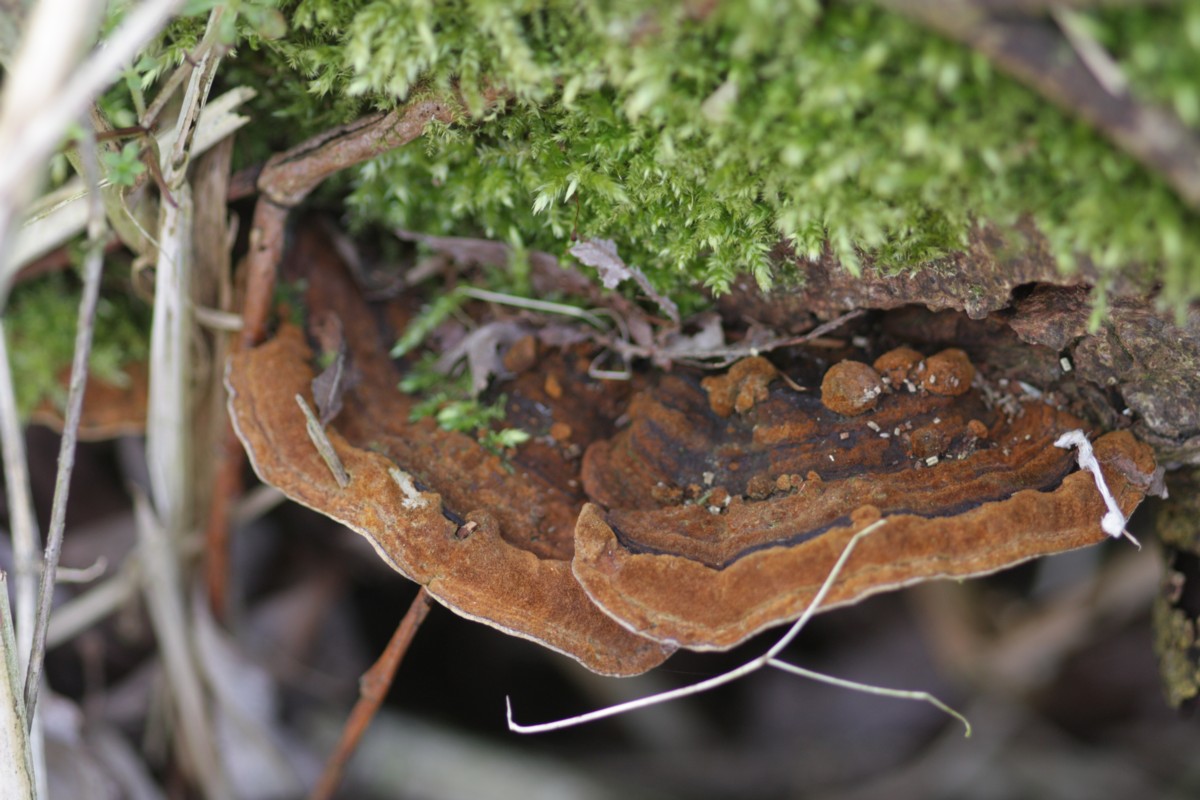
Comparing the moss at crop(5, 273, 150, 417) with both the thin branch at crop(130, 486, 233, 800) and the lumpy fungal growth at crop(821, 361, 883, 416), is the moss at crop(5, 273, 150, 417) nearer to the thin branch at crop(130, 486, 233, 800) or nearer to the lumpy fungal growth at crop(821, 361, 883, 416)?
the thin branch at crop(130, 486, 233, 800)

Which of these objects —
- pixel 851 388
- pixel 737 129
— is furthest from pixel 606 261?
pixel 851 388

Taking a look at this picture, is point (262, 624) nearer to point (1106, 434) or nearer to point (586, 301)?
point (586, 301)

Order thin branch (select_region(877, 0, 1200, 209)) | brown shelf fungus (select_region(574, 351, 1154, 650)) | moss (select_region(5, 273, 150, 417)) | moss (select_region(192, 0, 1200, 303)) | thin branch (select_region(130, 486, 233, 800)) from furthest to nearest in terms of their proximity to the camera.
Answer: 1. thin branch (select_region(130, 486, 233, 800))
2. moss (select_region(5, 273, 150, 417))
3. brown shelf fungus (select_region(574, 351, 1154, 650))
4. moss (select_region(192, 0, 1200, 303))
5. thin branch (select_region(877, 0, 1200, 209))

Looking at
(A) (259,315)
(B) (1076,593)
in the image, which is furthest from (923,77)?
(B) (1076,593)

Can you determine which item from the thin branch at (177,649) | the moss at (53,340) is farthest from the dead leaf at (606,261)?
the thin branch at (177,649)

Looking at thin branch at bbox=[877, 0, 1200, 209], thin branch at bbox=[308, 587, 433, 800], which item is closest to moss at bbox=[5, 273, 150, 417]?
thin branch at bbox=[308, 587, 433, 800]

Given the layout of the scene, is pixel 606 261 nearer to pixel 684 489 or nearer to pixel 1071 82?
pixel 684 489
